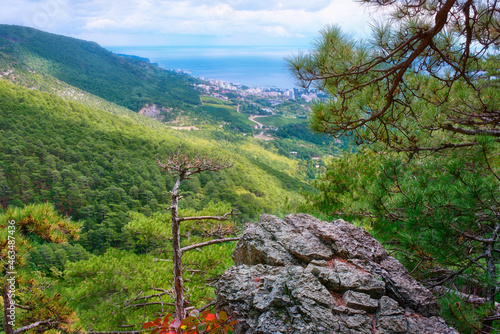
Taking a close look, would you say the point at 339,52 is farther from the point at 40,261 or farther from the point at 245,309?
the point at 40,261

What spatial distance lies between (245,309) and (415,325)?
3.68 ft

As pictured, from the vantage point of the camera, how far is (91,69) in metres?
112

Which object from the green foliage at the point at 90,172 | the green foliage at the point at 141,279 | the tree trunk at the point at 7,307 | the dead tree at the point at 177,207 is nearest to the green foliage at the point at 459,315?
the dead tree at the point at 177,207

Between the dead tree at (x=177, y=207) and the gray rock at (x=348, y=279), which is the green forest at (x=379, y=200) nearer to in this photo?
the dead tree at (x=177, y=207)

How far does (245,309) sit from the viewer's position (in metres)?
1.88

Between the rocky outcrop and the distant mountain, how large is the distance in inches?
3861

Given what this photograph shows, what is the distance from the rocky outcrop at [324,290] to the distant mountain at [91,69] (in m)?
98.1

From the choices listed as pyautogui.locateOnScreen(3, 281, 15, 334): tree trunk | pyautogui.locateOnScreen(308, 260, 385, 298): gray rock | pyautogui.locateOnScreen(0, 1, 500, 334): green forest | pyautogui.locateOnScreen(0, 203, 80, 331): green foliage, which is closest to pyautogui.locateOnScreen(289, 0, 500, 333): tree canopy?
pyautogui.locateOnScreen(0, 1, 500, 334): green forest

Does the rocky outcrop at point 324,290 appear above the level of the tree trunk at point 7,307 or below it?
above

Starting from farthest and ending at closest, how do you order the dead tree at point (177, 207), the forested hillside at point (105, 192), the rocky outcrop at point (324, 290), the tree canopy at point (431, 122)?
the forested hillside at point (105, 192) < the dead tree at point (177, 207) < the tree canopy at point (431, 122) < the rocky outcrop at point (324, 290)

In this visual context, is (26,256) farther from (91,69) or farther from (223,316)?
(91,69)

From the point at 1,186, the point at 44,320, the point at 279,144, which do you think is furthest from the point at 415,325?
the point at 279,144

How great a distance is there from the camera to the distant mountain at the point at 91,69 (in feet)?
301

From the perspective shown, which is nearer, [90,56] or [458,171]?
[458,171]
